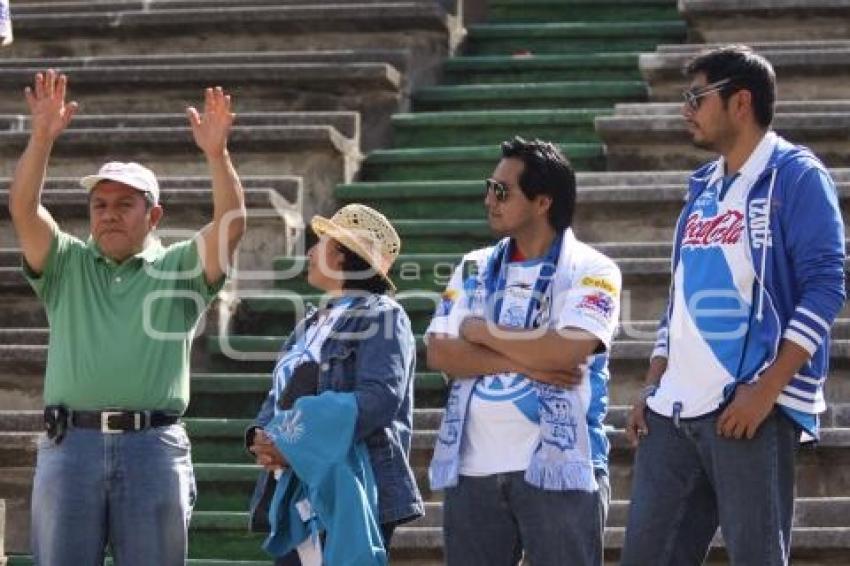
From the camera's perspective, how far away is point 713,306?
5.91 metres

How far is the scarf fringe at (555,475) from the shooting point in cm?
598

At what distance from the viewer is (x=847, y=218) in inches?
353

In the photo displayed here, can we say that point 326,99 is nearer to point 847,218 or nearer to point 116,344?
point 847,218

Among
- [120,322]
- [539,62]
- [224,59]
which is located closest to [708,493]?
[120,322]

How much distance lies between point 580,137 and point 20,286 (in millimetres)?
2833

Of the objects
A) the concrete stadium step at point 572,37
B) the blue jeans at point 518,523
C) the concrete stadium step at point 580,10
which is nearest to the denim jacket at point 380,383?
the blue jeans at point 518,523

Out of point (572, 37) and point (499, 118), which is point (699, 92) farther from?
point (572, 37)

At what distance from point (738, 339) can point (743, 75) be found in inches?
29.7

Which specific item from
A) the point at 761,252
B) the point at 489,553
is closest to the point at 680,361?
the point at 761,252

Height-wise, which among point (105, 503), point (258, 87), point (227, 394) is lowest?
point (227, 394)

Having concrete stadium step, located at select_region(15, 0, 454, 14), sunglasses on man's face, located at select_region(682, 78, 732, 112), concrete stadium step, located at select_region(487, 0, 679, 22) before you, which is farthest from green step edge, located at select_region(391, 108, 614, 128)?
sunglasses on man's face, located at select_region(682, 78, 732, 112)

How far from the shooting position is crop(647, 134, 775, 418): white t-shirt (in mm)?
5844

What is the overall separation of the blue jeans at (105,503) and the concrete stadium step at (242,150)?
Answer: 3.43m

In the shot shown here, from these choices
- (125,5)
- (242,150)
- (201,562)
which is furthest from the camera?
(125,5)
